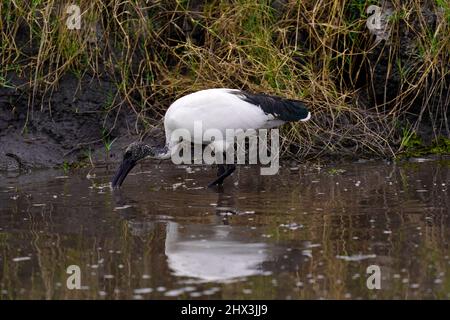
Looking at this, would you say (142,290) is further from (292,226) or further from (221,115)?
(221,115)

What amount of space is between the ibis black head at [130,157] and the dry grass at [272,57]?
74 centimetres

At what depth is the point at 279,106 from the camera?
7117mm

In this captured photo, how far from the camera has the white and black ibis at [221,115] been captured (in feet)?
22.9

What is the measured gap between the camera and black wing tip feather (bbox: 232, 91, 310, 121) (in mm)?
7113

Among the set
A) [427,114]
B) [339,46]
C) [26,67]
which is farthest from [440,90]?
[26,67]

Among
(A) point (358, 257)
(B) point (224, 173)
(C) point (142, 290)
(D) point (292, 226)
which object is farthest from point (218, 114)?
(C) point (142, 290)

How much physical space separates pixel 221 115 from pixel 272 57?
1099mm

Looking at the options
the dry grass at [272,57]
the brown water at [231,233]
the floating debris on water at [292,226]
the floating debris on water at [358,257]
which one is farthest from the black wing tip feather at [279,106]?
the floating debris on water at [358,257]

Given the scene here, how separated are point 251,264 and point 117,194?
2.03 m

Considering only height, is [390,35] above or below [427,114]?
above

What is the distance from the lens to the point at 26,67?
26.6 feet
